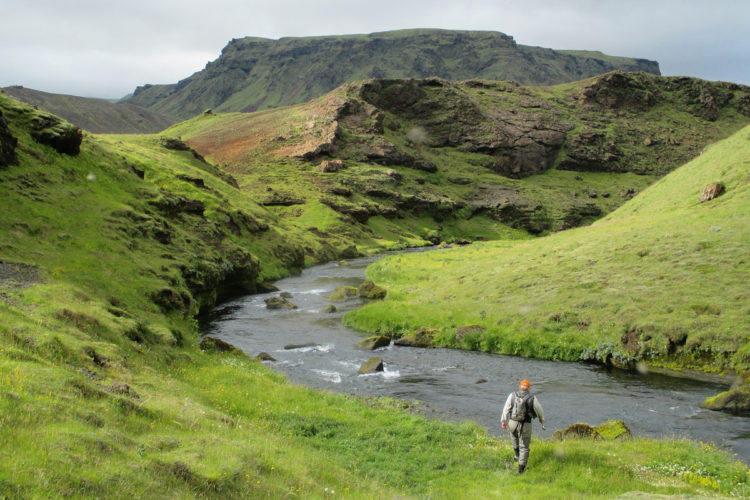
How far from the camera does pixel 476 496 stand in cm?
1317

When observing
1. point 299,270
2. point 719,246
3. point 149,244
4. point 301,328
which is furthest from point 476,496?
point 299,270

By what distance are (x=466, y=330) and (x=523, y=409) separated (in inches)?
761

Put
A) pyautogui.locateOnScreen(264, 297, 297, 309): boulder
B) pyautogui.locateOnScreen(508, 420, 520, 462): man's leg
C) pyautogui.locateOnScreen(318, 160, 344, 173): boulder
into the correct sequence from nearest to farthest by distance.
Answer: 1. pyautogui.locateOnScreen(508, 420, 520, 462): man's leg
2. pyautogui.locateOnScreen(264, 297, 297, 309): boulder
3. pyautogui.locateOnScreen(318, 160, 344, 173): boulder

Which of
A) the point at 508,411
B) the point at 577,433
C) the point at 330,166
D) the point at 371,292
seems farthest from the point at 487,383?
the point at 330,166

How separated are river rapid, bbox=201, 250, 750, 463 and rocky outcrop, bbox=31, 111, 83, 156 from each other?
19.8 meters

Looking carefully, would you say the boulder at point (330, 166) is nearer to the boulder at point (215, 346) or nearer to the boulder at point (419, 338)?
the boulder at point (419, 338)

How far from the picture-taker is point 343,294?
5200cm

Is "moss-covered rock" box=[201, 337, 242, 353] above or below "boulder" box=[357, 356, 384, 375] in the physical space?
below

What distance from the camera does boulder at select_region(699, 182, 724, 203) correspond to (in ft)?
155

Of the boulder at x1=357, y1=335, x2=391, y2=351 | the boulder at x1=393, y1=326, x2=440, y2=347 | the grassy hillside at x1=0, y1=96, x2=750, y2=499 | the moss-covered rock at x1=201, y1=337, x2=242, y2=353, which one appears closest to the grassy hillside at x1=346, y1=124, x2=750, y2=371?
the boulder at x1=393, y1=326, x2=440, y2=347

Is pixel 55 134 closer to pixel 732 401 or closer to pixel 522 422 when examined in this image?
pixel 522 422

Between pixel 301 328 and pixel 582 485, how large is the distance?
29.0 meters

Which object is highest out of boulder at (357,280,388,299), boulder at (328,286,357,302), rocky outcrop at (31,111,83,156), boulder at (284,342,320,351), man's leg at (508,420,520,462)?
rocky outcrop at (31,111,83,156)

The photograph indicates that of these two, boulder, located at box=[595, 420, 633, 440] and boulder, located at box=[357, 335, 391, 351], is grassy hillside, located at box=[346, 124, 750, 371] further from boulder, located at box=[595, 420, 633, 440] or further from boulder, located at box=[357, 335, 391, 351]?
boulder, located at box=[595, 420, 633, 440]
